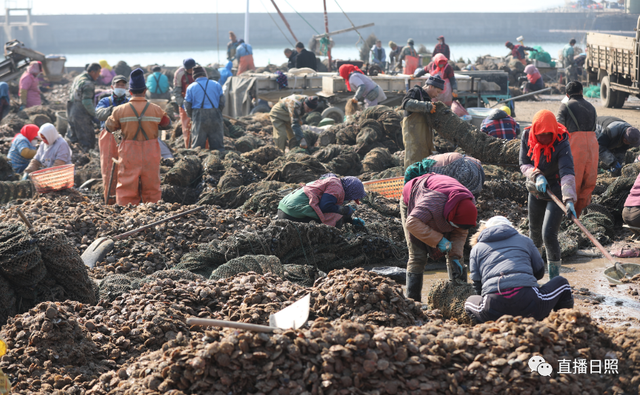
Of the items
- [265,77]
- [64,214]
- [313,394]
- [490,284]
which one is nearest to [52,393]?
[313,394]

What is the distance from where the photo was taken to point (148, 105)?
7516 millimetres

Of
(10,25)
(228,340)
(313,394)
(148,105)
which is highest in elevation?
(10,25)

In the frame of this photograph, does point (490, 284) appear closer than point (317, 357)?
No

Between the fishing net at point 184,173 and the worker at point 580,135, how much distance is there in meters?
5.17

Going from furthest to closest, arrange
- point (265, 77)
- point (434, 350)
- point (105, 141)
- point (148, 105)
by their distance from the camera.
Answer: point (265, 77) < point (105, 141) < point (148, 105) < point (434, 350)

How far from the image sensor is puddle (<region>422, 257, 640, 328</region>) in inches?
176

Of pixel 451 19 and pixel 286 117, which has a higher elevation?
pixel 451 19

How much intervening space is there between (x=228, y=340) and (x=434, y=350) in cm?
104

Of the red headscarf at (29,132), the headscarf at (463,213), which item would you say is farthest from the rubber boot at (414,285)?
the red headscarf at (29,132)

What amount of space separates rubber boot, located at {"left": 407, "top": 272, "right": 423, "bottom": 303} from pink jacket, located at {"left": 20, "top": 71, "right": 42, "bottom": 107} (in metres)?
15.7

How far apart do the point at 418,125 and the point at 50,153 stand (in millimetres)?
5273

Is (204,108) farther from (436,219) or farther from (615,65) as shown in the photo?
(615,65)

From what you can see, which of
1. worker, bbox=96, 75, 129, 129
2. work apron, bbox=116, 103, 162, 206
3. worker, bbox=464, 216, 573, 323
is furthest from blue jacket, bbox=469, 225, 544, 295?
worker, bbox=96, 75, 129, 129

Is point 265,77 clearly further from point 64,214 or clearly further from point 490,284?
point 490,284
